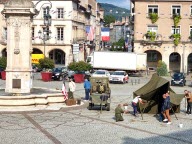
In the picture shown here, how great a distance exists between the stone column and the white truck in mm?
29468

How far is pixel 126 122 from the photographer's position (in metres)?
19.4

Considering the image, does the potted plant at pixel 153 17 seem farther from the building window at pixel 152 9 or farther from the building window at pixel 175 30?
→ the building window at pixel 175 30

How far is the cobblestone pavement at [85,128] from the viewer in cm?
1553

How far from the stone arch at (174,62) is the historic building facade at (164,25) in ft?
6.75

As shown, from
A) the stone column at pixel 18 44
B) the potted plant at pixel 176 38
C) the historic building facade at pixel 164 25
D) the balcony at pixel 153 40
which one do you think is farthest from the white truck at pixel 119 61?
the stone column at pixel 18 44

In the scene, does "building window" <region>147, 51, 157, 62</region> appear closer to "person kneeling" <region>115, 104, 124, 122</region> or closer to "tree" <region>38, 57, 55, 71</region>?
"tree" <region>38, 57, 55, 71</region>

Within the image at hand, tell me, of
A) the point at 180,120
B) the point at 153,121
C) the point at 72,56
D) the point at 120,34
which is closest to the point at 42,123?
the point at 153,121

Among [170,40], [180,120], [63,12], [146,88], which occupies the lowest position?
[180,120]

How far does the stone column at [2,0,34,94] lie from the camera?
23828 mm

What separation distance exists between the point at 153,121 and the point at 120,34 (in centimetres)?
17250

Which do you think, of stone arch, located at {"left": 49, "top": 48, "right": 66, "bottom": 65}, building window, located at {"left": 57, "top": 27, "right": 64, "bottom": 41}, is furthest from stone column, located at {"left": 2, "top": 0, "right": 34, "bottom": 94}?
stone arch, located at {"left": 49, "top": 48, "right": 66, "bottom": 65}

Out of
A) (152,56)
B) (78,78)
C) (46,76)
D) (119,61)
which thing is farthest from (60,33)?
(78,78)

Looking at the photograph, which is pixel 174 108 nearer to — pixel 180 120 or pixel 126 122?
pixel 180 120

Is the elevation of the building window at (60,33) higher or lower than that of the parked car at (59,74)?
higher
